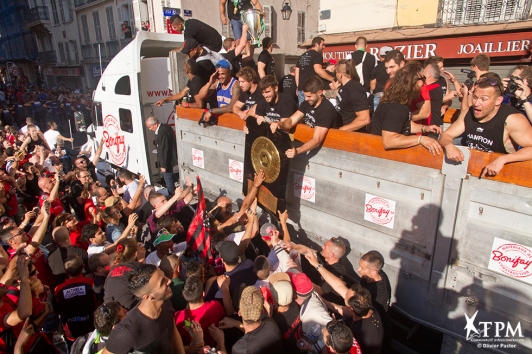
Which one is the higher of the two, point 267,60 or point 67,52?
point 67,52

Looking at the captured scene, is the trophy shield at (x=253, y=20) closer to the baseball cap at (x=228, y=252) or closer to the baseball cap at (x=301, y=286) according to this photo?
the baseball cap at (x=228, y=252)

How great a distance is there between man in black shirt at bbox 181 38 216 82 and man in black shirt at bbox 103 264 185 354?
4291 millimetres

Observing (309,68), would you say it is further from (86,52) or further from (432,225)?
(86,52)

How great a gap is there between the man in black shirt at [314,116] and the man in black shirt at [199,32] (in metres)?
3.17

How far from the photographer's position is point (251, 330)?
8.88 feet

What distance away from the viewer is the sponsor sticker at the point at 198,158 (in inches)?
211

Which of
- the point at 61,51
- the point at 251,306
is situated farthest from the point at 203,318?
the point at 61,51

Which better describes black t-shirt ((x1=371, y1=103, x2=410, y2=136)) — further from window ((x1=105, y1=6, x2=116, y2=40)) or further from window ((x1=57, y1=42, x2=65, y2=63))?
window ((x1=57, y1=42, x2=65, y2=63))

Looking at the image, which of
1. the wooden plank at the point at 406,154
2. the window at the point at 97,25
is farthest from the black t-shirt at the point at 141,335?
the window at the point at 97,25

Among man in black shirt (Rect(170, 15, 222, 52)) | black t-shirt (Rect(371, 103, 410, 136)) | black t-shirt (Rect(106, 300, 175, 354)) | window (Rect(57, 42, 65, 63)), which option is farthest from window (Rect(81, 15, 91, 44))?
black t-shirt (Rect(106, 300, 175, 354))

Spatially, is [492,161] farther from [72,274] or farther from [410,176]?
[72,274]

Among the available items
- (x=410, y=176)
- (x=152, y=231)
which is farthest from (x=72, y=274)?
(x=410, y=176)

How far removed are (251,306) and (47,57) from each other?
44.9 m

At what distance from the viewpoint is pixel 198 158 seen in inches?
214
